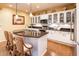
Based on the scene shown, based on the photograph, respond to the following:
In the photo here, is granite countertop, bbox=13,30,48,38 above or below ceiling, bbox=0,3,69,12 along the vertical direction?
below

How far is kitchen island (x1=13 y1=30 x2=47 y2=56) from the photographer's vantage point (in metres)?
1.52

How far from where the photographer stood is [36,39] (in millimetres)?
1541

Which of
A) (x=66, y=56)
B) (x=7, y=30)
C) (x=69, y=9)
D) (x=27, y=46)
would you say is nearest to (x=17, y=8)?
(x=7, y=30)

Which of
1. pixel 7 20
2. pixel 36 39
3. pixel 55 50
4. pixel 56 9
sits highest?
pixel 56 9

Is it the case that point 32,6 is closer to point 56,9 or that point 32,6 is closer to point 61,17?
point 56,9

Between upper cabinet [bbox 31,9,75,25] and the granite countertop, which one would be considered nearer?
upper cabinet [bbox 31,9,75,25]

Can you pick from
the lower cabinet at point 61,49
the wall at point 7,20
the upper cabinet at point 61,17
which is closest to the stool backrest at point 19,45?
the wall at point 7,20

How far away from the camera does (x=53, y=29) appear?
150cm

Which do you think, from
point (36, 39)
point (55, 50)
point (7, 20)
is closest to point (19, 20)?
point (7, 20)

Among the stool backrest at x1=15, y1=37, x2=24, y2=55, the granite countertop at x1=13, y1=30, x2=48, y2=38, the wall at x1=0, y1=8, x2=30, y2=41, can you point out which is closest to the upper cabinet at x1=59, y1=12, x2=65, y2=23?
the granite countertop at x1=13, y1=30, x2=48, y2=38

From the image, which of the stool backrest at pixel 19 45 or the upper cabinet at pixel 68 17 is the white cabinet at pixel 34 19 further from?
the upper cabinet at pixel 68 17

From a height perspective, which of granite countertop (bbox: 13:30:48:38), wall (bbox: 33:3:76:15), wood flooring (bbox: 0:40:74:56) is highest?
wall (bbox: 33:3:76:15)

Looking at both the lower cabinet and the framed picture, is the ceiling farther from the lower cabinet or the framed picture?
the lower cabinet

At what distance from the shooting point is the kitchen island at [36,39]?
152 centimetres
